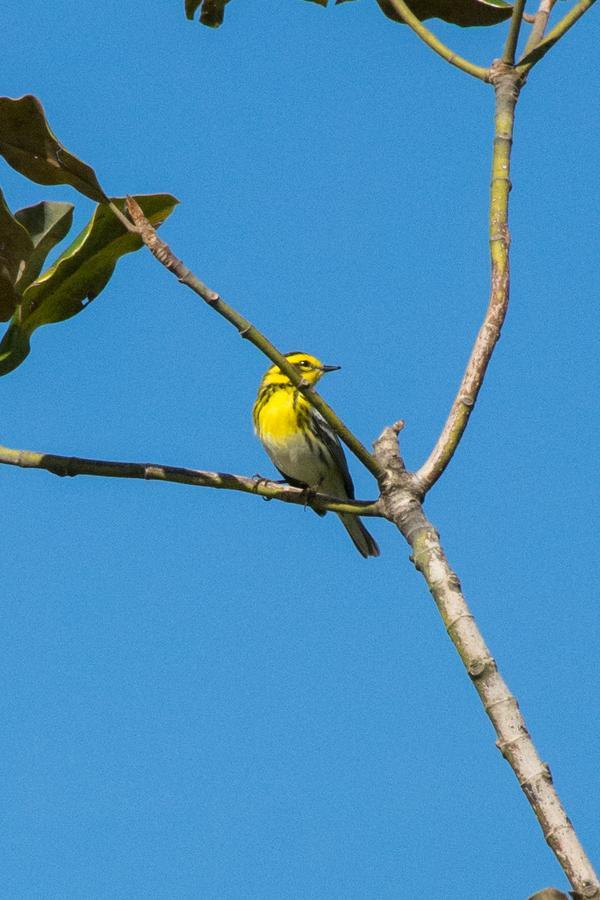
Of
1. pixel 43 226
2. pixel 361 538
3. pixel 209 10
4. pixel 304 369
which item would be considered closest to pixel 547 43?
pixel 43 226

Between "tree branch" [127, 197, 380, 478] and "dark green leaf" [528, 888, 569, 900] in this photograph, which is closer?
"dark green leaf" [528, 888, 569, 900]

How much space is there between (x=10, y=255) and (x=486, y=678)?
4.68 feet

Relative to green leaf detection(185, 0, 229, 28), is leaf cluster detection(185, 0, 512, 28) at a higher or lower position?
lower

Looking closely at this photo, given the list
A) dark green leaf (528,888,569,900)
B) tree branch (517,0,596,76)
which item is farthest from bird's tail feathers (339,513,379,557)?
dark green leaf (528,888,569,900)

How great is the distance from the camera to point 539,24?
8.43 feet

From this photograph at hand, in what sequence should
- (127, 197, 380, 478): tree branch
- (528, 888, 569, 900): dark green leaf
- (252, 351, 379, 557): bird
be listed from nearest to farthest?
(528, 888, 569, 900): dark green leaf → (127, 197, 380, 478): tree branch → (252, 351, 379, 557): bird

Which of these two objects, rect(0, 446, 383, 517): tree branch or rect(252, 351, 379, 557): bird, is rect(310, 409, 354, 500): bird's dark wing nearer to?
rect(252, 351, 379, 557): bird

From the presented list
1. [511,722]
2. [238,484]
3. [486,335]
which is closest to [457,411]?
[486,335]

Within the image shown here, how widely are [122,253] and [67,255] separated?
4.6 inches

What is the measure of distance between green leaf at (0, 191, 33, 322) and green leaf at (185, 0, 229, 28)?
1.69 meters

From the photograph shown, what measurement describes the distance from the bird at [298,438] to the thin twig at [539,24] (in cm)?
461

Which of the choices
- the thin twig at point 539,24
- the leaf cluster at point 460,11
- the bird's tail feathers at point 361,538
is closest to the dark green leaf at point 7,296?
the thin twig at point 539,24

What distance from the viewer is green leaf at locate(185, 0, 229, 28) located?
12.9ft

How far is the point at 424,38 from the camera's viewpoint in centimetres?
258
